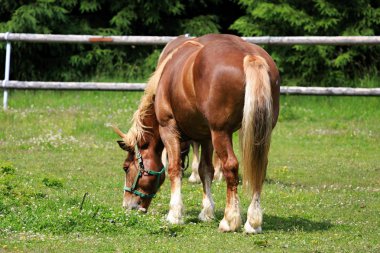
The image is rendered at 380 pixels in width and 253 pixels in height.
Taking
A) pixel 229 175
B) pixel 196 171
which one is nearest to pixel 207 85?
pixel 229 175

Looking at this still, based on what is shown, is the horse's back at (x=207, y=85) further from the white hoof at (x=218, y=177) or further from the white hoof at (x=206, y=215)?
the white hoof at (x=218, y=177)

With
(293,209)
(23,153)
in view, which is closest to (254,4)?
(23,153)

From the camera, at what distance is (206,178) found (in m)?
8.80

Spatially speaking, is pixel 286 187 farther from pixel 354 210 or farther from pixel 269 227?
pixel 269 227

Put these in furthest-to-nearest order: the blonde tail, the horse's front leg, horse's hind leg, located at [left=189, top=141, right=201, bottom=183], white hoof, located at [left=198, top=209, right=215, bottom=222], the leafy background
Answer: the leafy background < horse's hind leg, located at [left=189, top=141, right=201, bottom=183] < white hoof, located at [left=198, top=209, right=215, bottom=222] < the horse's front leg < the blonde tail

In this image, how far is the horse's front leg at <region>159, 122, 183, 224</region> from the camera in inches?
326

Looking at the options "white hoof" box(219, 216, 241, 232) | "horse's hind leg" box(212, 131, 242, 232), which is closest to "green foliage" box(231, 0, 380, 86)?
"horse's hind leg" box(212, 131, 242, 232)

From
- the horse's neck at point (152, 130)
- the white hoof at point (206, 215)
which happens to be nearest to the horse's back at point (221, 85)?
the horse's neck at point (152, 130)

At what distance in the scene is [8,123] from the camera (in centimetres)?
1512

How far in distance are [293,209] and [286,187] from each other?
4.72 feet

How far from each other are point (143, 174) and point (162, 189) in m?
1.81

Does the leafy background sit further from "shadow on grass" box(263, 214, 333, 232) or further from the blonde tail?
the blonde tail

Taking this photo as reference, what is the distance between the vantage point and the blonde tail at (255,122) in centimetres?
751

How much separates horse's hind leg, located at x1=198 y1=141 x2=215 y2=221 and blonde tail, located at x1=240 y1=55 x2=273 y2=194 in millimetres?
852
